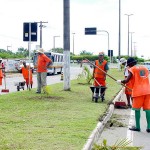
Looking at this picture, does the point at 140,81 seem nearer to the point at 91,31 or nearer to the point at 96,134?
the point at 96,134

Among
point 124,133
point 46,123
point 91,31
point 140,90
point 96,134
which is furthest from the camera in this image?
point 91,31

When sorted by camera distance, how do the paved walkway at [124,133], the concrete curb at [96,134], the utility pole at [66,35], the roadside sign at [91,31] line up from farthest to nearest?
the roadside sign at [91,31] → the utility pole at [66,35] → the paved walkway at [124,133] → the concrete curb at [96,134]

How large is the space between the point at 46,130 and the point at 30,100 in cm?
610

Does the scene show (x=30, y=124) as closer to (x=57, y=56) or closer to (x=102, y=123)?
(x=102, y=123)

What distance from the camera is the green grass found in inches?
326

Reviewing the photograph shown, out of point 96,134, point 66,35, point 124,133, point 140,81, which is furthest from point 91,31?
point 96,134

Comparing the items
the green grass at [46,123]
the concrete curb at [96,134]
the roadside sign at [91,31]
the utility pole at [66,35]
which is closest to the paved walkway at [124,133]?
the concrete curb at [96,134]

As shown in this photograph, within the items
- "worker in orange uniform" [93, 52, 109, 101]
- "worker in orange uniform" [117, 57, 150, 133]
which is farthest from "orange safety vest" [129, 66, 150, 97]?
"worker in orange uniform" [93, 52, 109, 101]

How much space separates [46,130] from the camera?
31.7 ft

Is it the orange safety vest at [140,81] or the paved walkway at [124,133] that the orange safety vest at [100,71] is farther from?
the orange safety vest at [140,81]

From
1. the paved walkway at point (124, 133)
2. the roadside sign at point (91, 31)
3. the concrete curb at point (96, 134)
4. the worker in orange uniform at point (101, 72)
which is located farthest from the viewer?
the roadside sign at point (91, 31)

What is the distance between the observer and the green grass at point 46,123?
8.27 m

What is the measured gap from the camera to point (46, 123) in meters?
10.6

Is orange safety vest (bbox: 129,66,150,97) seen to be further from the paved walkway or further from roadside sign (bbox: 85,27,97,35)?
roadside sign (bbox: 85,27,97,35)
